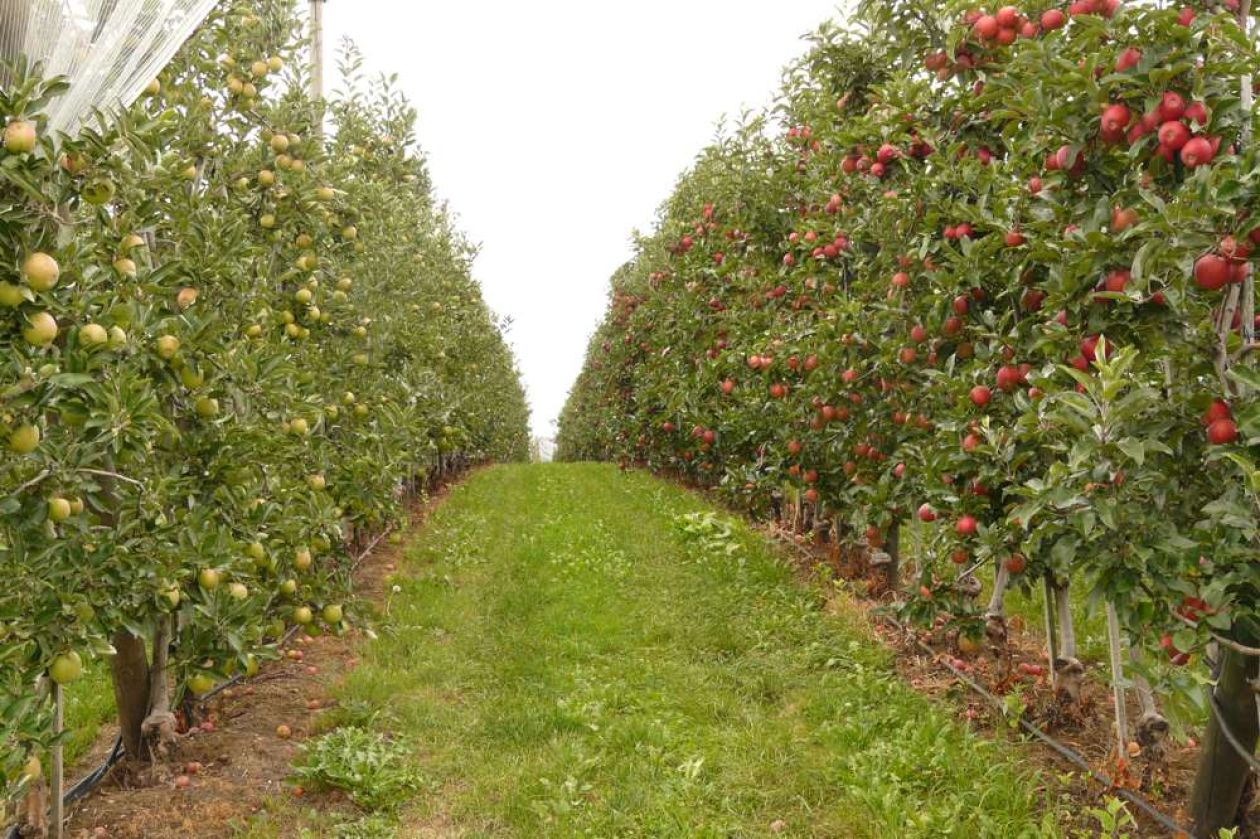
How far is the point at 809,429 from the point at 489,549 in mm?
5092

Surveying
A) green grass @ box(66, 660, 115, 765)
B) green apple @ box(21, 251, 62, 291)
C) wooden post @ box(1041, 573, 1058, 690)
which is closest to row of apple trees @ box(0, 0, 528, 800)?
green apple @ box(21, 251, 62, 291)

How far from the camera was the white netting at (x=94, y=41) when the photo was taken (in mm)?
2791

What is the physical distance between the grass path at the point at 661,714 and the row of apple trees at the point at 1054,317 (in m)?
0.84

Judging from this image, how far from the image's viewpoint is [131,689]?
445 cm

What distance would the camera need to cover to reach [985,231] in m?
4.50

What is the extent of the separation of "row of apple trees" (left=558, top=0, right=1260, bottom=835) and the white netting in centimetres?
305

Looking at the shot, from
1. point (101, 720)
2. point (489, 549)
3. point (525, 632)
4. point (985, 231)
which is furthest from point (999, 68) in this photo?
point (489, 549)

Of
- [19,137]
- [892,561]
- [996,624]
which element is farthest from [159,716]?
[892,561]

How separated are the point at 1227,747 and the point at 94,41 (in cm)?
472

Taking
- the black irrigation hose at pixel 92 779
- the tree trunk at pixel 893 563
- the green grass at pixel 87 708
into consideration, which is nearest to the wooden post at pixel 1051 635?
the tree trunk at pixel 893 563

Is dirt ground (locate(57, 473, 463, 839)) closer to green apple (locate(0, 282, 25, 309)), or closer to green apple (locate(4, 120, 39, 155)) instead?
green apple (locate(0, 282, 25, 309))

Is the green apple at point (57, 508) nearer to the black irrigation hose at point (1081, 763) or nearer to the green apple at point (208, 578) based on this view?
the green apple at point (208, 578)

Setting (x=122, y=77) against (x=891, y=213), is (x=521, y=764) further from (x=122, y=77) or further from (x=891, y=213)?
(x=891, y=213)

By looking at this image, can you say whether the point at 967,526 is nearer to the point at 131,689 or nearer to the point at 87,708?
the point at 131,689
